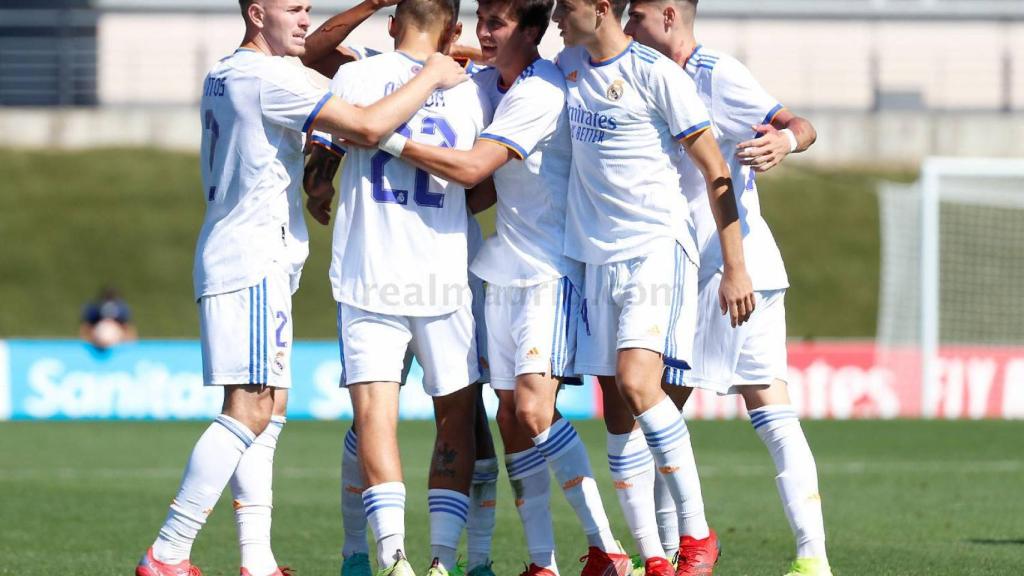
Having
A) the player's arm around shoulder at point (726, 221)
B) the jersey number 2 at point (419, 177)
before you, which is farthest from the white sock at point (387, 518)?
the player's arm around shoulder at point (726, 221)

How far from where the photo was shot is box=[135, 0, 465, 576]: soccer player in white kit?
5.77 meters

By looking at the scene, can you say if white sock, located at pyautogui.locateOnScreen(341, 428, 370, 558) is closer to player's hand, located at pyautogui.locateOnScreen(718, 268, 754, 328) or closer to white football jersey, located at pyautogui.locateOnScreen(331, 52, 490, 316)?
white football jersey, located at pyautogui.locateOnScreen(331, 52, 490, 316)

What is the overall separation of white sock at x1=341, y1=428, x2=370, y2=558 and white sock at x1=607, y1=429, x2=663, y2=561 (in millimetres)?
1181

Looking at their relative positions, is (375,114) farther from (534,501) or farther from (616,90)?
(534,501)

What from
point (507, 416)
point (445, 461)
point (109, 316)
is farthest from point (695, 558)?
point (109, 316)

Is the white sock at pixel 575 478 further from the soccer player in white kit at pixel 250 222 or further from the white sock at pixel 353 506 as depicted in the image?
the soccer player in white kit at pixel 250 222

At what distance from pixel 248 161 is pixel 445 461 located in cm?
150

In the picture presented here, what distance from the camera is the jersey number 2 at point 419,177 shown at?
5.95 metres

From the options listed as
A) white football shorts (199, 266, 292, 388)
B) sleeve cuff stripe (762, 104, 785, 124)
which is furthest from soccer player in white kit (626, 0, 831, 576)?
Answer: white football shorts (199, 266, 292, 388)

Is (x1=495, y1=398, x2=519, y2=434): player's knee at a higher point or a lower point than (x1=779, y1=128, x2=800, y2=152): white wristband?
lower

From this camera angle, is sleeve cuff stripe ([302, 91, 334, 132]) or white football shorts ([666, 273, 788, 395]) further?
white football shorts ([666, 273, 788, 395])

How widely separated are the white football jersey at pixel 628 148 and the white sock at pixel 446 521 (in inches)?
45.2

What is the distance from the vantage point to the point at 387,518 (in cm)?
577

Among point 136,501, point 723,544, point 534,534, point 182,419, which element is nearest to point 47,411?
point 182,419
